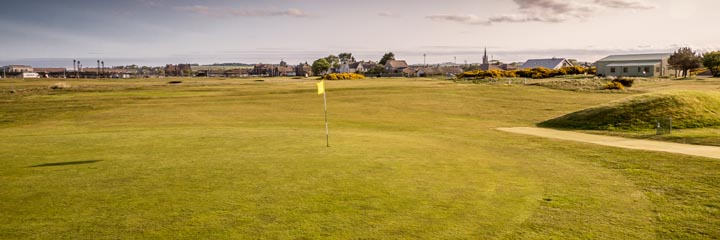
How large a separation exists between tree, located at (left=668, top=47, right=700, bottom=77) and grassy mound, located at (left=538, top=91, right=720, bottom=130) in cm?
8599

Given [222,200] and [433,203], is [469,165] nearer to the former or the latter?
[433,203]

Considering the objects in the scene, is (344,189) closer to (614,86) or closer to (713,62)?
(614,86)

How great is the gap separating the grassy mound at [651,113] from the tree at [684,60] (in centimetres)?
8599

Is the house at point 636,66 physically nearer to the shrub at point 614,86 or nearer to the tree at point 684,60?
the tree at point 684,60

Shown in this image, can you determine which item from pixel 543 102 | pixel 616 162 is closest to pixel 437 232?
pixel 616 162

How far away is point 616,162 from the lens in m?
16.7

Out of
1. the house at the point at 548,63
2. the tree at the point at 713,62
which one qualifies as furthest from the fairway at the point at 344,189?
the house at the point at 548,63

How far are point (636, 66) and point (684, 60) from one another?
9.31 meters

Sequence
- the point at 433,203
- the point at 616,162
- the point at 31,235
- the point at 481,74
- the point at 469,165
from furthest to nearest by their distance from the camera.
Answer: the point at 481,74 → the point at 616,162 → the point at 469,165 → the point at 433,203 → the point at 31,235

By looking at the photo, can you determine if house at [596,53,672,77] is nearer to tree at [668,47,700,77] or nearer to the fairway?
tree at [668,47,700,77]

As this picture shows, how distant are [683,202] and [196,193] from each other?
11.2 meters

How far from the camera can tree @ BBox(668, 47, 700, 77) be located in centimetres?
10490

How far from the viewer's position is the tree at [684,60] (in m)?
105

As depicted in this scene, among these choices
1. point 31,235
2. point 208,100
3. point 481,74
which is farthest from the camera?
point 481,74
